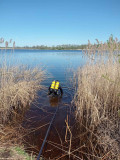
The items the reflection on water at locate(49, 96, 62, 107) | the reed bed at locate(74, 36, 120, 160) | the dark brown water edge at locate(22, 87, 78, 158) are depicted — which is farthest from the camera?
the reflection on water at locate(49, 96, 62, 107)

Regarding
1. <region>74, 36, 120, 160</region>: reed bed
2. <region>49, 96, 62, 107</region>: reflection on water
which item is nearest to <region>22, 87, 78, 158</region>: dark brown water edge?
<region>49, 96, 62, 107</region>: reflection on water

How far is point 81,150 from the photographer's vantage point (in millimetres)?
2885

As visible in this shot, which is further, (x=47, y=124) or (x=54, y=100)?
(x=54, y=100)

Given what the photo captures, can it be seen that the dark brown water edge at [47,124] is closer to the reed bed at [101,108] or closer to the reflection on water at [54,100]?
the reflection on water at [54,100]

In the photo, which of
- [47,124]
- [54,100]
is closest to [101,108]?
[47,124]

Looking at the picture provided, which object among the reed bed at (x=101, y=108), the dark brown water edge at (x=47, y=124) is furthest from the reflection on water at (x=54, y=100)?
the reed bed at (x=101, y=108)

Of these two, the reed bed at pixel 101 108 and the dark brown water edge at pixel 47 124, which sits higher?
the reed bed at pixel 101 108

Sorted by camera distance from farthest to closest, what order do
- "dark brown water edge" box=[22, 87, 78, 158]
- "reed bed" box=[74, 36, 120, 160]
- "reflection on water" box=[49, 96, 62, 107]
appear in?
1. "reflection on water" box=[49, 96, 62, 107]
2. "dark brown water edge" box=[22, 87, 78, 158]
3. "reed bed" box=[74, 36, 120, 160]

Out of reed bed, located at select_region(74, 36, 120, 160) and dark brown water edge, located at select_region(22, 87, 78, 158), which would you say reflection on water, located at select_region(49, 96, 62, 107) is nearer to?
dark brown water edge, located at select_region(22, 87, 78, 158)

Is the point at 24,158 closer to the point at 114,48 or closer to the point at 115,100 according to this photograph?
the point at 115,100

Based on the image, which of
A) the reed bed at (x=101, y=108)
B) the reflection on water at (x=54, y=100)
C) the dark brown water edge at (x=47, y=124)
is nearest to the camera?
the reed bed at (x=101, y=108)

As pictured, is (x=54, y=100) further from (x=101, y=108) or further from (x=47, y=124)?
(x=101, y=108)

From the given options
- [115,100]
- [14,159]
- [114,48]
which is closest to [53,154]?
[14,159]

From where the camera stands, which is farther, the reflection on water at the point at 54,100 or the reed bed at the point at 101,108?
the reflection on water at the point at 54,100
